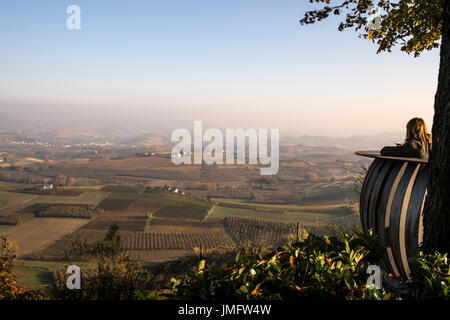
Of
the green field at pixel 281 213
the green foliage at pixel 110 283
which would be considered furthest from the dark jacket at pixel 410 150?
the green field at pixel 281 213

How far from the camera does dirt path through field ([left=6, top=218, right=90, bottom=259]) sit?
39.7m

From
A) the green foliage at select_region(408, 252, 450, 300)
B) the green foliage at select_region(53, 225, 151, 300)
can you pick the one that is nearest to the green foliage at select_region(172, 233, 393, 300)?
the green foliage at select_region(408, 252, 450, 300)

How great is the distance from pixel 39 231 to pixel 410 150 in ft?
170

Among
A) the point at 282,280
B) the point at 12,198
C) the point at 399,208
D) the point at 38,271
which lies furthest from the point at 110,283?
the point at 12,198

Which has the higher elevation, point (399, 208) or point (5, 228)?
point (399, 208)

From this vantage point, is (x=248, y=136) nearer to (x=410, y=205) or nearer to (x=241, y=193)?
(x=241, y=193)

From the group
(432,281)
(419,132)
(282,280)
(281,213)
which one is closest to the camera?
(282,280)

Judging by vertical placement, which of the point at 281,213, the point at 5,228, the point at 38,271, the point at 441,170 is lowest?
the point at 281,213

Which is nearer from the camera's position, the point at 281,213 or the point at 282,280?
the point at 282,280

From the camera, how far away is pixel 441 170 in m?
2.34

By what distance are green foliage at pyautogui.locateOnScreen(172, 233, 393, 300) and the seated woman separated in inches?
93.0

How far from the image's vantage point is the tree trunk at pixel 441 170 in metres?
2.30

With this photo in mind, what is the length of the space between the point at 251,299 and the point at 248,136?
430 ft

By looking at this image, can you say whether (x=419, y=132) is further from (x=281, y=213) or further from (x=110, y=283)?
(x=281, y=213)
